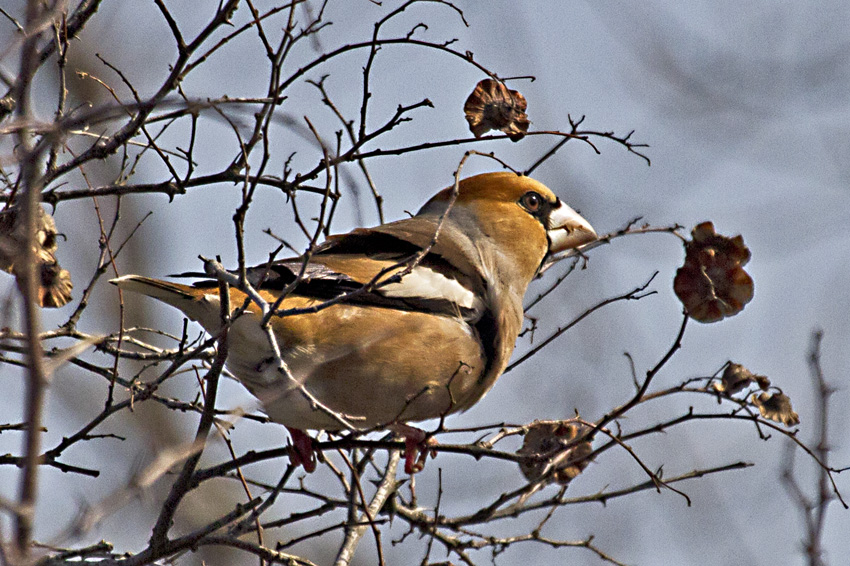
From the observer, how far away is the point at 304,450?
12.7 feet

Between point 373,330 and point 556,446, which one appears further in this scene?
point 373,330

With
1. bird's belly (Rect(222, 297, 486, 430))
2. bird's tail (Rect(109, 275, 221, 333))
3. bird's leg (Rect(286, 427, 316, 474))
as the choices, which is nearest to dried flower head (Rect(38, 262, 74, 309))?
bird's tail (Rect(109, 275, 221, 333))

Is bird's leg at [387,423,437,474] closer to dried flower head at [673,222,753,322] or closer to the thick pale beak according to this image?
dried flower head at [673,222,753,322]

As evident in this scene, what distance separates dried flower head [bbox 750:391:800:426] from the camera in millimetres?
3197

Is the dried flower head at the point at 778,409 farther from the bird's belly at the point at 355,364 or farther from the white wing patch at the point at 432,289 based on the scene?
the white wing patch at the point at 432,289

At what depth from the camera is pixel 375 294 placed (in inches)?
158

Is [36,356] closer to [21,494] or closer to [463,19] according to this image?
[21,494]

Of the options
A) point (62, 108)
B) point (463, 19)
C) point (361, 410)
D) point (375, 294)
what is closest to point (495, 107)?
point (463, 19)

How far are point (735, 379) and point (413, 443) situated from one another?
1.25 meters

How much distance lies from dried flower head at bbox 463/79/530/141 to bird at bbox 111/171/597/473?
1.72ft

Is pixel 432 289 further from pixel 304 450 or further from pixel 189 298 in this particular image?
pixel 189 298

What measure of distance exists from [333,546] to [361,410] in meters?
5.07

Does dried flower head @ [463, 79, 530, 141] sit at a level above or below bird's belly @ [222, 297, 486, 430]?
above

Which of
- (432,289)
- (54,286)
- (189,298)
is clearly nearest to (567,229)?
(432,289)
